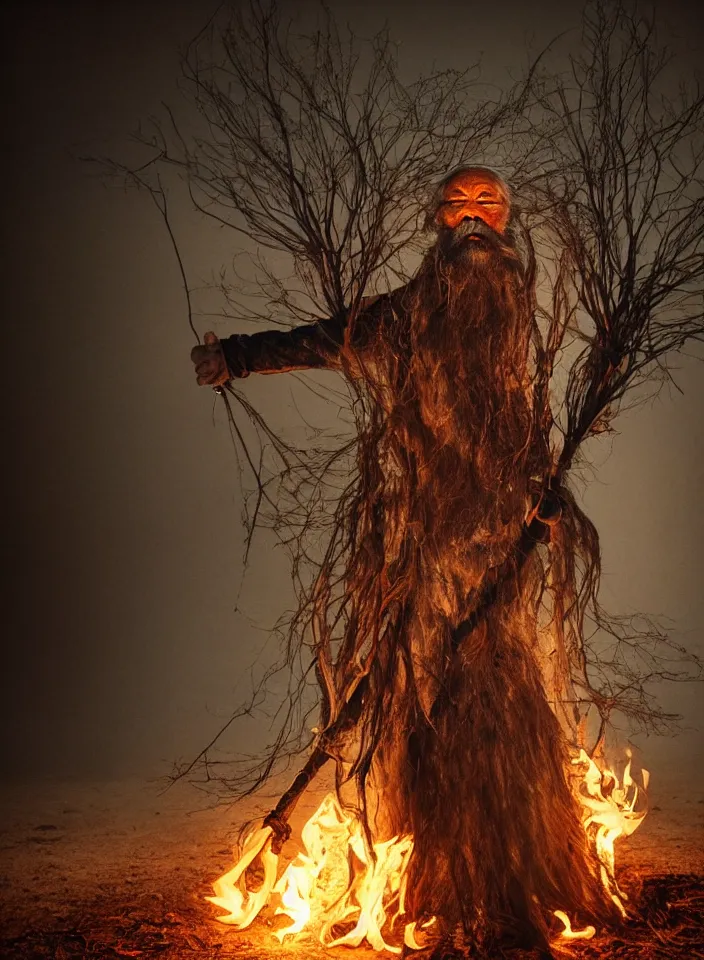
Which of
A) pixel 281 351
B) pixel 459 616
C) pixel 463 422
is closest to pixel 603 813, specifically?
pixel 459 616

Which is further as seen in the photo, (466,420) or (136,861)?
(136,861)

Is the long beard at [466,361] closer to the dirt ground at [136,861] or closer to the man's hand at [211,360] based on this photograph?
the man's hand at [211,360]

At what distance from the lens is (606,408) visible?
327cm

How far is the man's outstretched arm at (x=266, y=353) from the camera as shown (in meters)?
3.30

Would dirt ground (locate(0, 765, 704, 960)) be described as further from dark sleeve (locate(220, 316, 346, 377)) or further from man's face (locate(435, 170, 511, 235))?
man's face (locate(435, 170, 511, 235))

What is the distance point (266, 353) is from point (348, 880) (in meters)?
1.52

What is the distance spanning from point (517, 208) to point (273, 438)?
3.32ft

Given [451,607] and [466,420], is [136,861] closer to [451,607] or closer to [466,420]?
[451,607]

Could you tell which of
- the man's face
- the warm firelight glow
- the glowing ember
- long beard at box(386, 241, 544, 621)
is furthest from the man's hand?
the glowing ember

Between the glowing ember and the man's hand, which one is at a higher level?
the man's hand

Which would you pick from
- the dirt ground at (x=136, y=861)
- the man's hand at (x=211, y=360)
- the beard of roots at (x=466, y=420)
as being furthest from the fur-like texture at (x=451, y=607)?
the dirt ground at (x=136, y=861)

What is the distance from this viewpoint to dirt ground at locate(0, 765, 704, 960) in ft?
10.4

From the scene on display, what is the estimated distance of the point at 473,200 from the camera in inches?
131

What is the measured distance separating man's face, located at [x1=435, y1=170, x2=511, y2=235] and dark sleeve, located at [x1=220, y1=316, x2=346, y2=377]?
52cm
